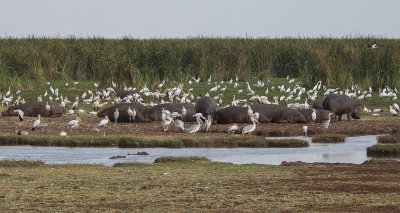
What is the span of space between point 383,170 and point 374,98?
757 inches

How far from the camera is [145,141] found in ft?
64.8

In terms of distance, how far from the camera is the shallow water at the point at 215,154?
1650cm

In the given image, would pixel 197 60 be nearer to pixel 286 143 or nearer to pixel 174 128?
pixel 174 128

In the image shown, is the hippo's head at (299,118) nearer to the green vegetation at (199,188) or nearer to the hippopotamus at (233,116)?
the hippopotamus at (233,116)

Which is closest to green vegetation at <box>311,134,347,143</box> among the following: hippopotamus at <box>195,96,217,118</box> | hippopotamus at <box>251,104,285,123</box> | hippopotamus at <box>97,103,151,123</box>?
hippopotamus at <box>251,104,285,123</box>

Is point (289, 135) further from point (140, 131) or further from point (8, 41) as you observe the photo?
point (8, 41)

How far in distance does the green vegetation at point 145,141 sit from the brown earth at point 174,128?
1.39 metres

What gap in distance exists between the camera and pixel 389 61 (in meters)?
34.8

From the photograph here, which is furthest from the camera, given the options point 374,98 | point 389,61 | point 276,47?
point 276,47

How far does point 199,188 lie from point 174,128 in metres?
12.0

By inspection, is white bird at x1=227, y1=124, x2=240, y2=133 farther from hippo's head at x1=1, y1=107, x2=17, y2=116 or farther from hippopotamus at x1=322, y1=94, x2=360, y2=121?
hippo's head at x1=1, y1=107, x2=17, y2=116

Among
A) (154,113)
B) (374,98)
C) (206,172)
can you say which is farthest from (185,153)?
(374,98)

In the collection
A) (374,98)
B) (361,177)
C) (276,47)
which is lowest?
(361,177)

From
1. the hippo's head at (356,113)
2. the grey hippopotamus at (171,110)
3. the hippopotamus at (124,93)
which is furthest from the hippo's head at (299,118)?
the hippopotamus at (124,93)
